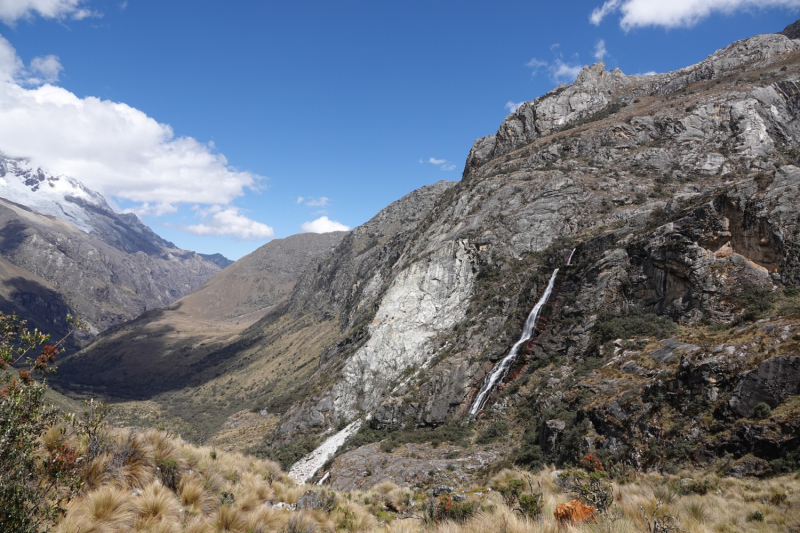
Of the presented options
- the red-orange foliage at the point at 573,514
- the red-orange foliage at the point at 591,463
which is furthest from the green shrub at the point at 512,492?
the red-orange foliage at the point at 591,463

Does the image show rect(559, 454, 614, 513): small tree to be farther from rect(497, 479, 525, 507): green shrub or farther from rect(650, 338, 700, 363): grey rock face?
rect(650, 338, 700, 363): grey rock face

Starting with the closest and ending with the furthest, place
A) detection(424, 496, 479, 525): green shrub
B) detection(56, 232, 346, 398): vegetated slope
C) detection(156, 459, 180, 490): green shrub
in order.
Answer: detection(156, 459, 180, 490): green shrub < detection(424, 496, 479, 525): green shrub < detection(56, 232, 346, 398): vegetated slope

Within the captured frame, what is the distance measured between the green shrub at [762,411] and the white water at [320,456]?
26024 millimetres

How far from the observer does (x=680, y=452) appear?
12.5 meters

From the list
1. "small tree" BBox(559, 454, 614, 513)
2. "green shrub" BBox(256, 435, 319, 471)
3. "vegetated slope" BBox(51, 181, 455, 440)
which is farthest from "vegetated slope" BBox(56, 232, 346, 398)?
"small tree" BBox(559, 454, 614, 513)

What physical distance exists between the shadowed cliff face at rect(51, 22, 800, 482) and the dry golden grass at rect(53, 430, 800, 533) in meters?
4.25

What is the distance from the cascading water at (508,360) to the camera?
26688mm

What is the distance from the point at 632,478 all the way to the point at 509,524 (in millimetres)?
8944

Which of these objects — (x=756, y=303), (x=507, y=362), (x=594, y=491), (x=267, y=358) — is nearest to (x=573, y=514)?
(x=594, y=491)

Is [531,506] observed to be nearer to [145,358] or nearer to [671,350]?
[671,350]

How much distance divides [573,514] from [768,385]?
11.2 meters

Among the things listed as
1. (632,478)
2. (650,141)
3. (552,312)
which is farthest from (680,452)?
(650,141)

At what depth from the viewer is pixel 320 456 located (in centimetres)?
3003

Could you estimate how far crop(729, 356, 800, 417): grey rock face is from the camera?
1181cm
